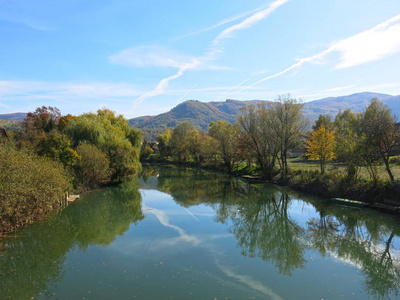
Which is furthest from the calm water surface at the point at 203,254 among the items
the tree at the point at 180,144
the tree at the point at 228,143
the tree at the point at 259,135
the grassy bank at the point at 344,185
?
the tree at the point at 180,144

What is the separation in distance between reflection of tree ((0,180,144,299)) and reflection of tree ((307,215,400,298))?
12.4m

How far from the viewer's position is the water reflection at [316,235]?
12.1 metres

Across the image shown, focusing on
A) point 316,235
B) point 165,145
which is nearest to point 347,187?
point 316,235

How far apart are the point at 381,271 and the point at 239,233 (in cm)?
772

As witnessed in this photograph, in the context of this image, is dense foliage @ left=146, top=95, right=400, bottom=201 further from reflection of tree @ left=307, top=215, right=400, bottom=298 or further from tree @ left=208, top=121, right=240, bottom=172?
reflection of tree @ left=307, top=215, right=400, bottom=298

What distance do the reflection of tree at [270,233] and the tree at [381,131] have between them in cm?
925

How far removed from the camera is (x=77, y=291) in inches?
372

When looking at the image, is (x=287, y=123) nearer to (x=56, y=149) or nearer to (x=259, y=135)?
(x=259, y=135)

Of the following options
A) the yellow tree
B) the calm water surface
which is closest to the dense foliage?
the yellow tree

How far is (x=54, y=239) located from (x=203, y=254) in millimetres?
8773

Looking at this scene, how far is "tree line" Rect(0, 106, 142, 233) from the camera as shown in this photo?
48.6 feet

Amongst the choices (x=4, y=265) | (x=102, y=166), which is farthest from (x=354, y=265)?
(x=102, y=166)

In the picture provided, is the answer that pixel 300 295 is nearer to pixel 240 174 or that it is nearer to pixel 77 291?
pixel 77 291

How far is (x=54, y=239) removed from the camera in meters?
15.0
